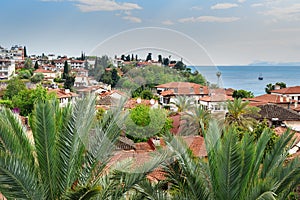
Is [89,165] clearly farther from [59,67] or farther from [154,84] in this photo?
[59,67]

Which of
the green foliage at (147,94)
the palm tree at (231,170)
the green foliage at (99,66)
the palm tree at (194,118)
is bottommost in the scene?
the palm tree at (231,170)

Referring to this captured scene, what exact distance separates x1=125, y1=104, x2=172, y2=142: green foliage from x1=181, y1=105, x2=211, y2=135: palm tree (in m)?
0.59

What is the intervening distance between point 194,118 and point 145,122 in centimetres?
102

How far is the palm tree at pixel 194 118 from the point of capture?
6329 mm

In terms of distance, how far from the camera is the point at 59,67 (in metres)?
93.8

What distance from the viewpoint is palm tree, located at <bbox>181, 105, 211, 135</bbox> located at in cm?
633

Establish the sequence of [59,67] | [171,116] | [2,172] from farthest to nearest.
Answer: [59,67] < [171,116] < [2,172]

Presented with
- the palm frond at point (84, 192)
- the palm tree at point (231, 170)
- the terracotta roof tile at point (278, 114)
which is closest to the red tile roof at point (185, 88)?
the palm tree at point (231, 170)

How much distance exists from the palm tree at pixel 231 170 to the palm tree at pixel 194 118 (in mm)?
401

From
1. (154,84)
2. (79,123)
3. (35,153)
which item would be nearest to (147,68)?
(154,84)

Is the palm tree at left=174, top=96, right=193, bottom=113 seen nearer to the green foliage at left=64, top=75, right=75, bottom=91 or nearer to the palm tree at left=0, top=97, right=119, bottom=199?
the palm tree at left=0, top=97, right=119, bottom=199

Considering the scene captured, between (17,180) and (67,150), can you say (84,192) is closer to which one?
(17,180)

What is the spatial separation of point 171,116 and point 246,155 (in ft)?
6.89

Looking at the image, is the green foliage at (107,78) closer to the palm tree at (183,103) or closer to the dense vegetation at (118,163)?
the dense vegetation at (118,163)
